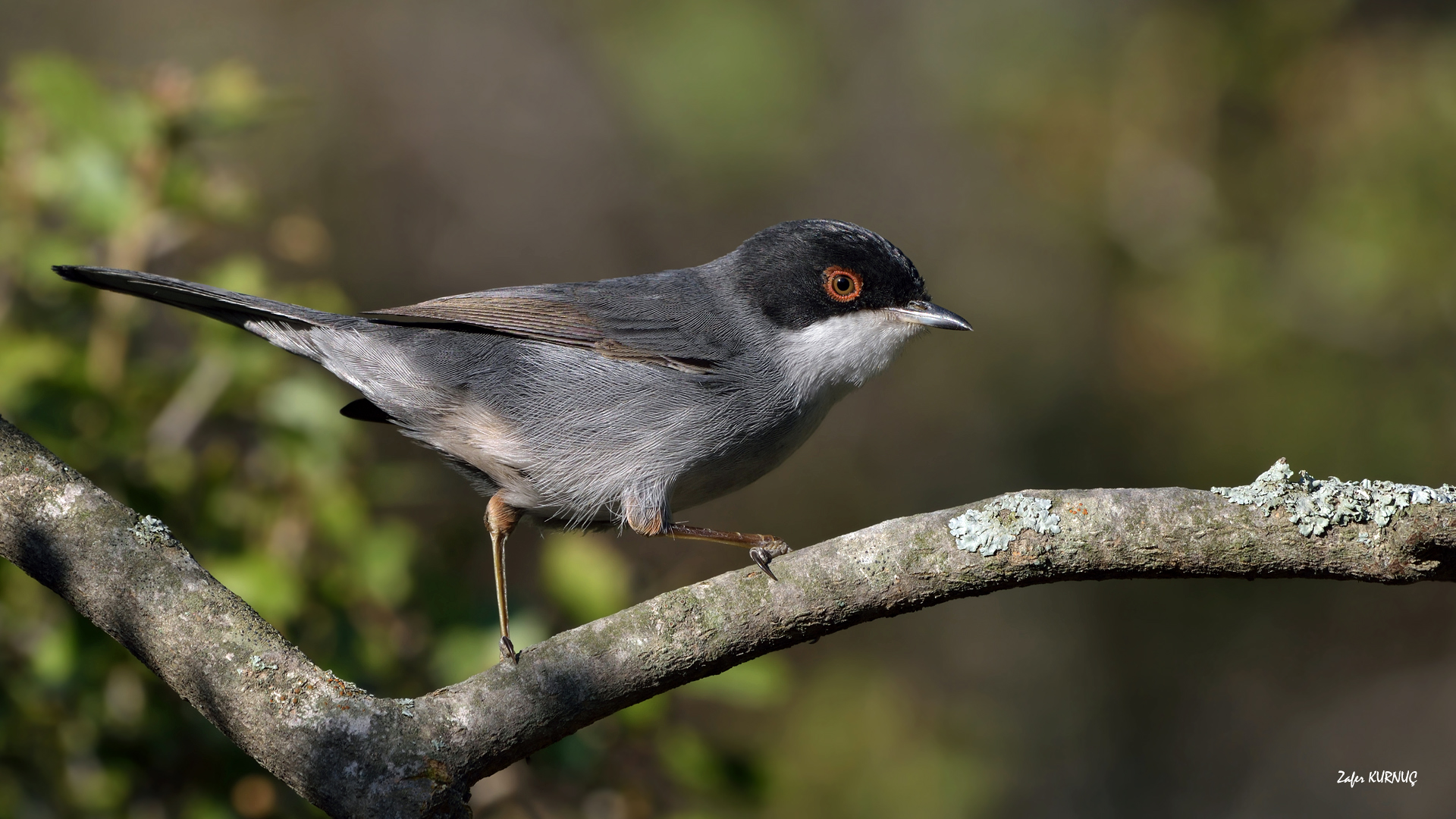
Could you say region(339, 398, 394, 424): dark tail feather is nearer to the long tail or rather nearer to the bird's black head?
the long tail

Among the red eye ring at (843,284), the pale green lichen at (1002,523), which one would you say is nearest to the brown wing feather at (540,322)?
the red eye ring at (843,284)

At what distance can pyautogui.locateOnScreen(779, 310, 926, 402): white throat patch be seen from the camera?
3.52m

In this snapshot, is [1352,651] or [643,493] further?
[1352,651]

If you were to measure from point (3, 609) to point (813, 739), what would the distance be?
360 cm

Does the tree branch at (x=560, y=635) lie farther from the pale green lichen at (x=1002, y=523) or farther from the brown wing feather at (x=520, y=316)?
the brown wing feather at (x=520, y=316)

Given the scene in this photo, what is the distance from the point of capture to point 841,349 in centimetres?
360

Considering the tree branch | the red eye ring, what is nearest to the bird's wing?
the red eye ring

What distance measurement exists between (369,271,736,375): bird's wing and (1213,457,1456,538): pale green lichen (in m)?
1.72

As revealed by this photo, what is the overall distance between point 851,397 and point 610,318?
212 inches

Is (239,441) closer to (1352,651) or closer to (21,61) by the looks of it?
(21,61)

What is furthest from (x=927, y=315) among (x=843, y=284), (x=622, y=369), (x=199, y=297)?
(x=199, y=297)

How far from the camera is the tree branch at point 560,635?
2.18 m

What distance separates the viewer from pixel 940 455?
8.79 metres

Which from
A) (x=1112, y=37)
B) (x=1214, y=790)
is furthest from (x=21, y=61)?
(x=1214, y=790)
